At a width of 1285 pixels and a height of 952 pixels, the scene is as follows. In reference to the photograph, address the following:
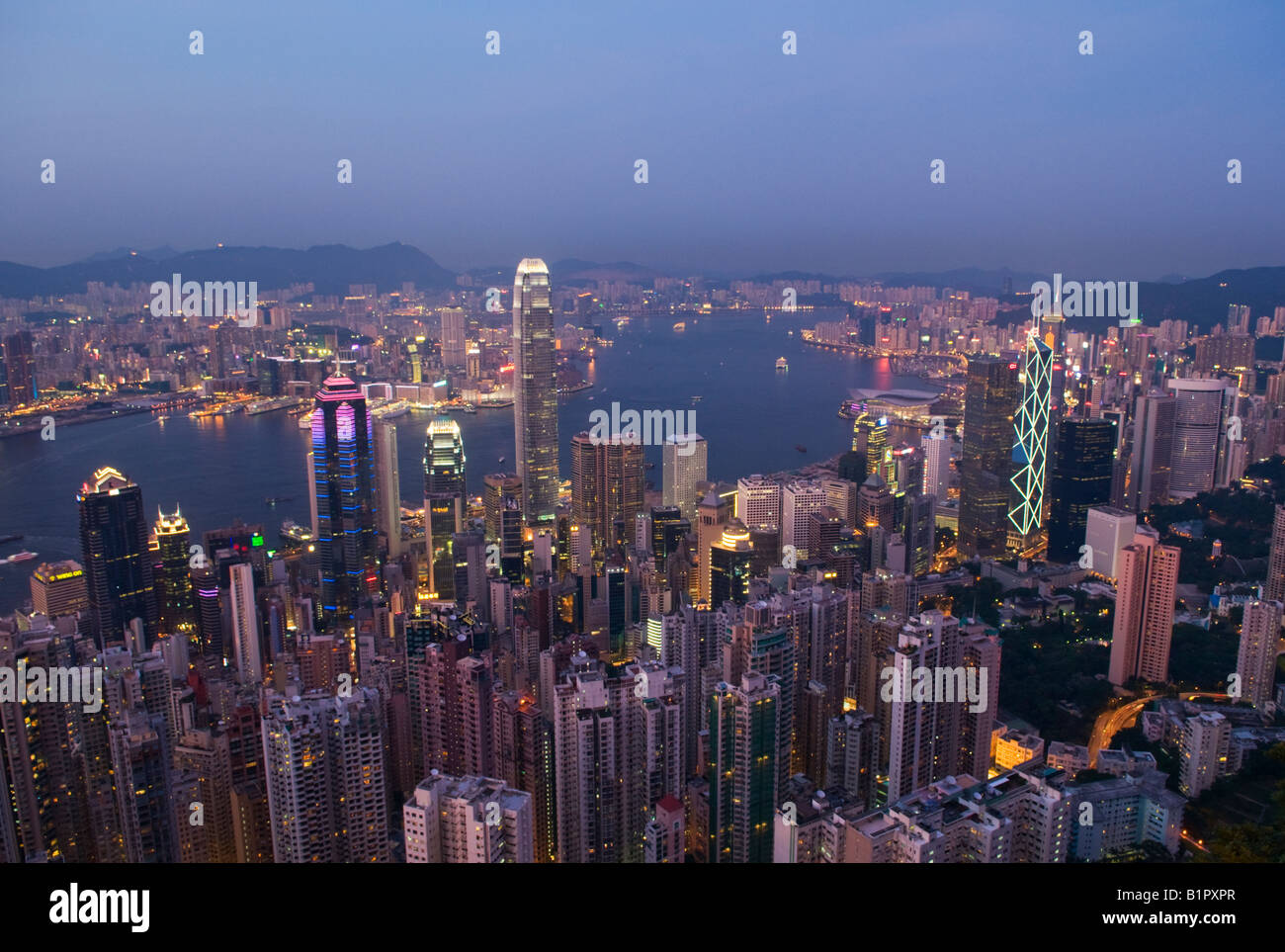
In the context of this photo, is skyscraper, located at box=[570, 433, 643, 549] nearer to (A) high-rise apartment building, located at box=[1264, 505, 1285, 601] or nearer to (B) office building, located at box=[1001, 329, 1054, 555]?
(B) office building, located at box=[1001, 329, 1054, 555]

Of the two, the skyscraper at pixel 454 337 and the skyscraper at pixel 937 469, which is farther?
the skyscraper at pixel 454 337

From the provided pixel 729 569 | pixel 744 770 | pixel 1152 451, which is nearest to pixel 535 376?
pixel 729 569

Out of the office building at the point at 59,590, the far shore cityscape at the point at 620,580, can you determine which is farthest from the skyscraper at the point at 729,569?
the office building at the point at 59,590

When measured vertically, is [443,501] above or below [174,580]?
above

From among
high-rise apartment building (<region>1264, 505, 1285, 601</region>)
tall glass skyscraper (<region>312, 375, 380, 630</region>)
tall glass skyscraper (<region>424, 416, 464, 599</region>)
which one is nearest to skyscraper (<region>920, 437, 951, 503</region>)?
high-rise apartment building (<region>1264, 505, 1285, 601</region>)

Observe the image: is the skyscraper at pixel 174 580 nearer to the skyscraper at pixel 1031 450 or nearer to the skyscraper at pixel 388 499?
the skyscraper at pixel 388 499

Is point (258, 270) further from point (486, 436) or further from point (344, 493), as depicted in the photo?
point (486, 436)

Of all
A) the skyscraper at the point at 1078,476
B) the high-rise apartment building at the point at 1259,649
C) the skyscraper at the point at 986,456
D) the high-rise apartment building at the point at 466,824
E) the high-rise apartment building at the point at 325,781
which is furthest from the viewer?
the skyscraper at the point at 986,456

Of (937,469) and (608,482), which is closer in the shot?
(608,482)
